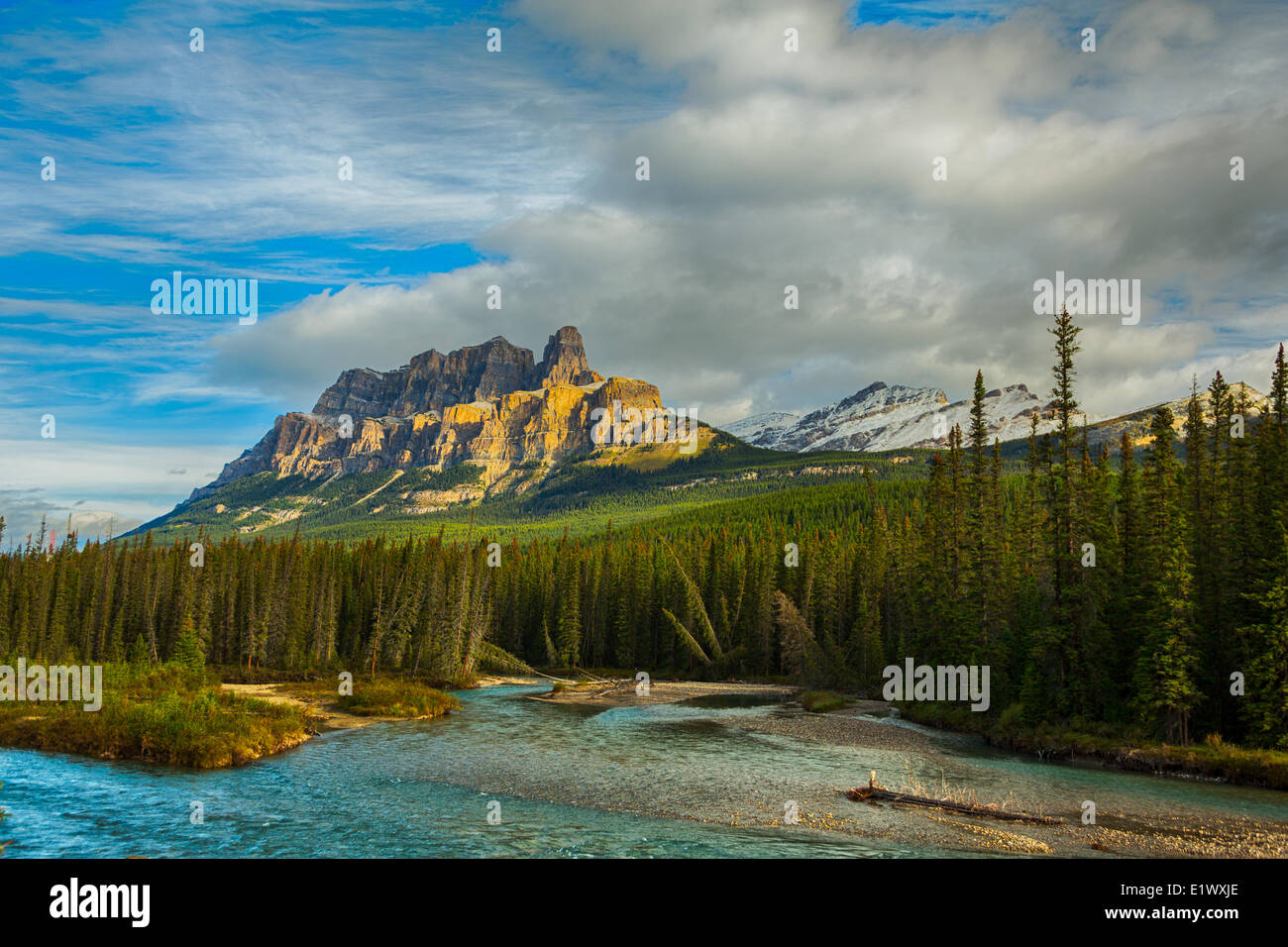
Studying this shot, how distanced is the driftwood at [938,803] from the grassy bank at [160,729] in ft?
92.6

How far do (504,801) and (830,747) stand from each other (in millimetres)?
21263

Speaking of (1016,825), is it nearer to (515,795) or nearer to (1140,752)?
(1140,752)

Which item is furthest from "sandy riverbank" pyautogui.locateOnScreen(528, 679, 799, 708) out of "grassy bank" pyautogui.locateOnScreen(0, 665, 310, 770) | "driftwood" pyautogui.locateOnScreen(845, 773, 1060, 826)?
"driftwood" pyautogui.locateOnScreen(845, 773, 1060, 826)

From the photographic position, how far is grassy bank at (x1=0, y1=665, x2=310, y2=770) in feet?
117

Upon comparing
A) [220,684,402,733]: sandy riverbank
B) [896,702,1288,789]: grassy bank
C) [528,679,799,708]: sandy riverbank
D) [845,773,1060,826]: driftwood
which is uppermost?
[845,773,1060,826]: driftwood

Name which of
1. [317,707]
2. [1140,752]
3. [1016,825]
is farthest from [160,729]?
[1140,752]

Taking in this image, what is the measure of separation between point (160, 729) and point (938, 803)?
3510 centimetres

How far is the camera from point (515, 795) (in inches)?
1209

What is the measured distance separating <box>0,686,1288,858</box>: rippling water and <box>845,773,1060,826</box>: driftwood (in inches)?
49.7

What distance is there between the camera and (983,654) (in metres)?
54.0

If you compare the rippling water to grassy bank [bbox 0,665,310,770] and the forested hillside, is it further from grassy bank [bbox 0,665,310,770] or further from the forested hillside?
the forested hillside

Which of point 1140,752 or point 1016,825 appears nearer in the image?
point 1016,825
